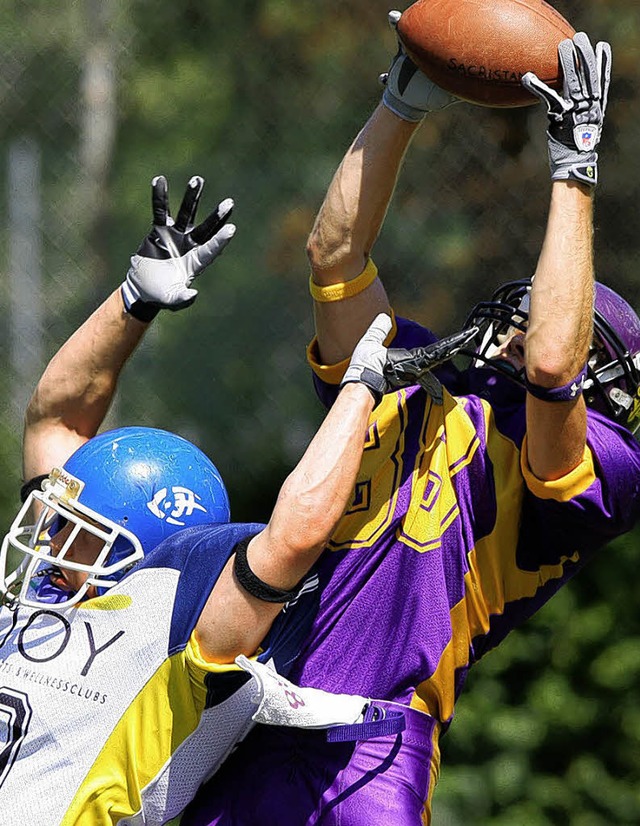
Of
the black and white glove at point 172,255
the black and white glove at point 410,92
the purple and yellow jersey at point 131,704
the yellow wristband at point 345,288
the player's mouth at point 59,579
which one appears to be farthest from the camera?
the black and white glove at point 172,255

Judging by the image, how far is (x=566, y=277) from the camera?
7.76 ft

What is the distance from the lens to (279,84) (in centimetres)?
565

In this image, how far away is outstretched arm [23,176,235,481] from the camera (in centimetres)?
320

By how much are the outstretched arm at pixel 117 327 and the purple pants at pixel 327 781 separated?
102cm

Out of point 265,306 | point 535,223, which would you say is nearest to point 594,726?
point 535,223

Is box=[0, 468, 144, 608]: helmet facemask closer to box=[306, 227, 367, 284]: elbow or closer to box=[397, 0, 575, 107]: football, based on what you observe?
box=[306, 227, 367, 284]: elbow

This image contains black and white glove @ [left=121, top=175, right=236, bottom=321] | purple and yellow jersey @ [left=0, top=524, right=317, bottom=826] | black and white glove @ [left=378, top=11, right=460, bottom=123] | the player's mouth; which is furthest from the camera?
black and white glove @ [left=121, top=175, right=236, bottom=321]

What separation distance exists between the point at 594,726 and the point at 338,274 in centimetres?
255

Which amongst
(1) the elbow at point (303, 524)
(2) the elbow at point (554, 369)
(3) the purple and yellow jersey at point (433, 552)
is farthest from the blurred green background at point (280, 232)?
(1) the elbow at point (303, 524)

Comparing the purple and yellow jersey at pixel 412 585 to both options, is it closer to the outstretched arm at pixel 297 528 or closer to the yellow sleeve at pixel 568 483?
the yellow sleeve at pixel 568 483

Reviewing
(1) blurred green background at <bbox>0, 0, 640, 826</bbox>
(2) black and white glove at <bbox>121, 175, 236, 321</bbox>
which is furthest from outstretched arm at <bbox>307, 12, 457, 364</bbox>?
(1) blurred green background at <bbox>0, 0, 640, 826</bbox>

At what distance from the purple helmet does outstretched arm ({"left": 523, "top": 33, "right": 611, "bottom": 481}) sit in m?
0.28

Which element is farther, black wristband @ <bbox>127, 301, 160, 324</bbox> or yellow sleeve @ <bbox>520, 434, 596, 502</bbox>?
black wristband @ <bbox>127, 301, 160, 324</bbox>

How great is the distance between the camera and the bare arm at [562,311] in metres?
2.37
